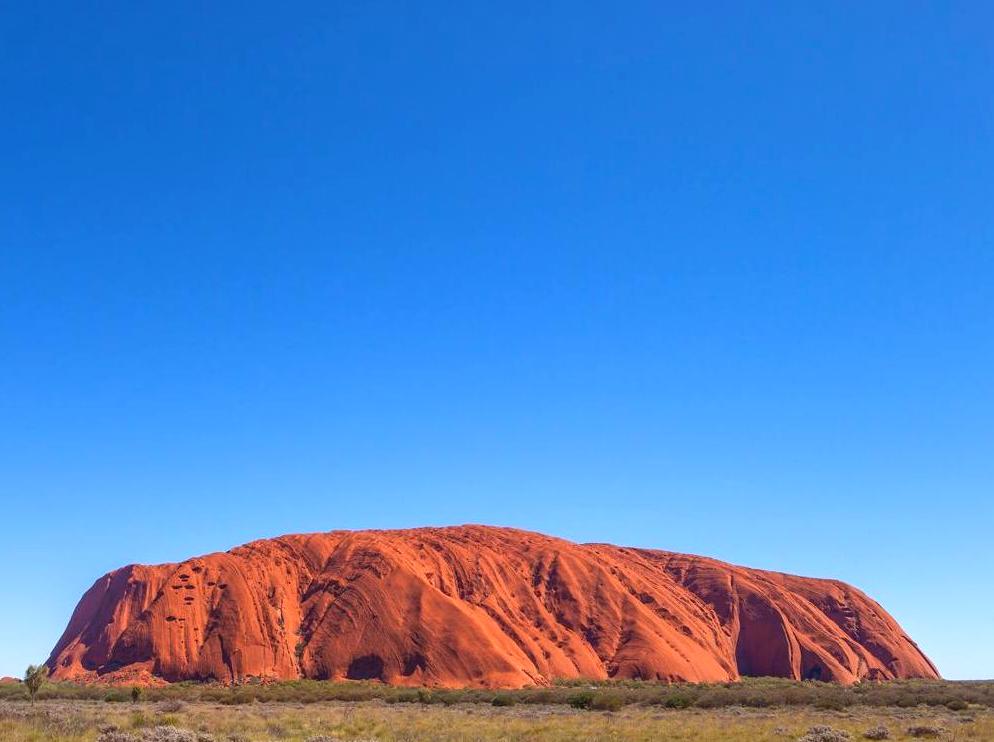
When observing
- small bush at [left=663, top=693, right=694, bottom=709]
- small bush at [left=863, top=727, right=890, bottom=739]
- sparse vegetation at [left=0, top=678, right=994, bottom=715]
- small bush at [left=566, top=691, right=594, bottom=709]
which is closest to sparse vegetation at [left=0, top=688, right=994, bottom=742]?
small bush at [left=863, top=727, right=890, bottom=739]

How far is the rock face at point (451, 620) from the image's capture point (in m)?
71.8

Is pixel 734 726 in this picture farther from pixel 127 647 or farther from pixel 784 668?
pixel 784 668

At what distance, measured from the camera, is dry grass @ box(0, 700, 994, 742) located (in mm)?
23203

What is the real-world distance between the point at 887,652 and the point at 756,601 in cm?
1837

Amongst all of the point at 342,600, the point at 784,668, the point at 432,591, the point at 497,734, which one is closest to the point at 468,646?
the point at 432,591

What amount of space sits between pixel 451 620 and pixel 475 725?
44.9 m

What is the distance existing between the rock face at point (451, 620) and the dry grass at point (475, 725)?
116ft

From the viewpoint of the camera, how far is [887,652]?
4107 inches

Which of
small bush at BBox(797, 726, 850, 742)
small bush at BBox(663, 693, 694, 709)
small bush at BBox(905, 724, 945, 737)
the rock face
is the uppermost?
the rock face

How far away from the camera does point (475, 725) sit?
2998 cm

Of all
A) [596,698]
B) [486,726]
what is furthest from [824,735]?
[596,698]

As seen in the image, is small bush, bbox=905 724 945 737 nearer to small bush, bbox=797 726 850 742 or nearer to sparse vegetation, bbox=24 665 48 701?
small bush, bbox=797 726 850 742

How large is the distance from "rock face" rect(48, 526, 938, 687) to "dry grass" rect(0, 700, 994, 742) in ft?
116

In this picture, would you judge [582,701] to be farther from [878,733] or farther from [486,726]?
[878,733]
